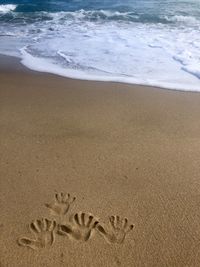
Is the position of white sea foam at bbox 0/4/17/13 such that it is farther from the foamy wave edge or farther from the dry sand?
the dry sand

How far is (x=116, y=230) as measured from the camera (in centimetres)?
274

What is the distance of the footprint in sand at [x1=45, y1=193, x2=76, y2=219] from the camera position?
2918mm

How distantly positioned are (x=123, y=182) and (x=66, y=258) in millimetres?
1003

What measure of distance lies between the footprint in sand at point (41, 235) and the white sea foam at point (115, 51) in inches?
136

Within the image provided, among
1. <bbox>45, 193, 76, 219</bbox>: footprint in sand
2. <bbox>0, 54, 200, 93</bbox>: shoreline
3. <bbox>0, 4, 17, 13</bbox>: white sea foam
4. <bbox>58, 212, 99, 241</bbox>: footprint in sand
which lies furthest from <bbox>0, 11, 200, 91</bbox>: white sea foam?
<bbox>0, 4, 17, 13</bbox>: white sea foam

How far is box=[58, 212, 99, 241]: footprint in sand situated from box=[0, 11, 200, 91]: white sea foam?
323 cm

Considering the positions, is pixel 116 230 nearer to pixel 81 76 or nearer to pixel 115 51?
→ pixel 81 76

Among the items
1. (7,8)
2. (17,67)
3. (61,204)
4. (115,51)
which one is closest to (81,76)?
(17,67)

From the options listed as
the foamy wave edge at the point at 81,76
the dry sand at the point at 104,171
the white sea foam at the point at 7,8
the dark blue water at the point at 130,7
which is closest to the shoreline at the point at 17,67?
the foamy wave edge at the point at 81,76

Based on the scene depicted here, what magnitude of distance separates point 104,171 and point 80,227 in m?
0.79

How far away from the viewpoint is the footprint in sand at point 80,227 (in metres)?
2.69

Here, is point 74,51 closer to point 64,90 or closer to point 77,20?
point 64,90

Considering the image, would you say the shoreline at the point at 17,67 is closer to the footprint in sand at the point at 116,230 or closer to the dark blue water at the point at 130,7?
the footprint in sand at the point at 116,230

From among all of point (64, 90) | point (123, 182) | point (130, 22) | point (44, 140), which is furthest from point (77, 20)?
point (123, 182)
